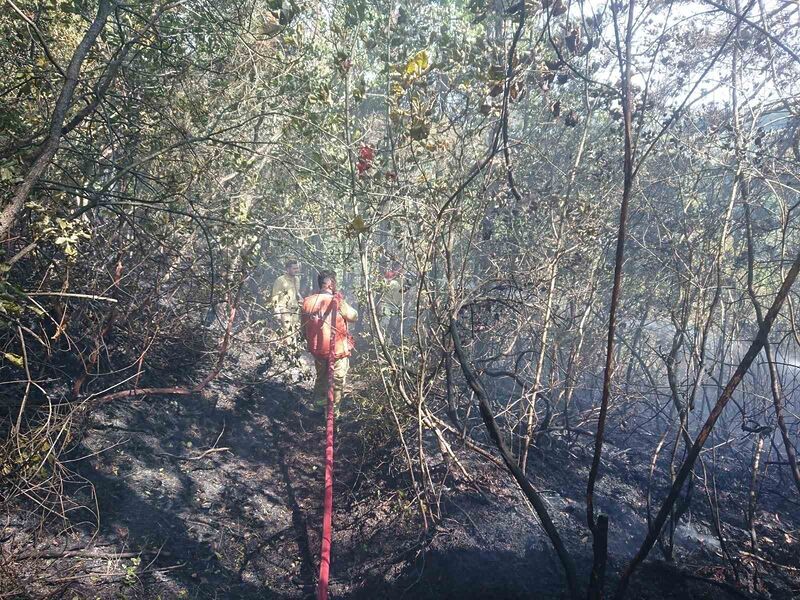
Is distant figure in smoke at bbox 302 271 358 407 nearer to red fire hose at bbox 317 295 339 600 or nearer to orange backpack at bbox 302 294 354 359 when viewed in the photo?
orange backpack at bbox 302 294 354 359

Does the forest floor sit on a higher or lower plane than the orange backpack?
lower

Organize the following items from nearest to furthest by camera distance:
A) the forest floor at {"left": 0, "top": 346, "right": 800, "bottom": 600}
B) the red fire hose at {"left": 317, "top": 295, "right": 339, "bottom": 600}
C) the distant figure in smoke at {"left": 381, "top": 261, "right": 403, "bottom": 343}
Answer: the red fire hose at {"left": 317, "top": 295, "right": 339, "bottom": 600} → the forest floor at {"left": 0, "top": 346, "right": 800, "bottom": 600} → the distant figure in smoke at {"left": 381, "top": 261, "right": 403, "bottom": 343}

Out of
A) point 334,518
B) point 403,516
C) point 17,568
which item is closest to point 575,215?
point 403,516

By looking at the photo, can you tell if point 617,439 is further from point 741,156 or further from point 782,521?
point 741,156

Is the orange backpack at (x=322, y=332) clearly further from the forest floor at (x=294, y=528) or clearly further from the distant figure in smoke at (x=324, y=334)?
the forest floor at (x=294, y=528)

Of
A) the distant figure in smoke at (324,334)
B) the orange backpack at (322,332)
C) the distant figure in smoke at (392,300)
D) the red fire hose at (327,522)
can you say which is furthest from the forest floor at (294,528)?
the distant figure in smoke at (392,300)

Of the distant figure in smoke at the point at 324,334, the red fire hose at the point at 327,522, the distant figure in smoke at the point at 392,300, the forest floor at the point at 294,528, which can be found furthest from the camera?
the distant figure in smoke at the point at 324,334

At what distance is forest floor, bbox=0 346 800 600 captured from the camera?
3.45 metres

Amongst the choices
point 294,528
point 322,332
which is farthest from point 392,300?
point 294,528

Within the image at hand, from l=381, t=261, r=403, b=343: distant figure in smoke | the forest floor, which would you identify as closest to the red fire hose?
the forest floor

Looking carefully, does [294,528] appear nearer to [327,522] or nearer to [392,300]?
[327,522]

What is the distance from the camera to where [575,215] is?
5309 millimetres

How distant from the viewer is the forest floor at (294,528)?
3445mm

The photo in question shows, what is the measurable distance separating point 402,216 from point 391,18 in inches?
69.6
